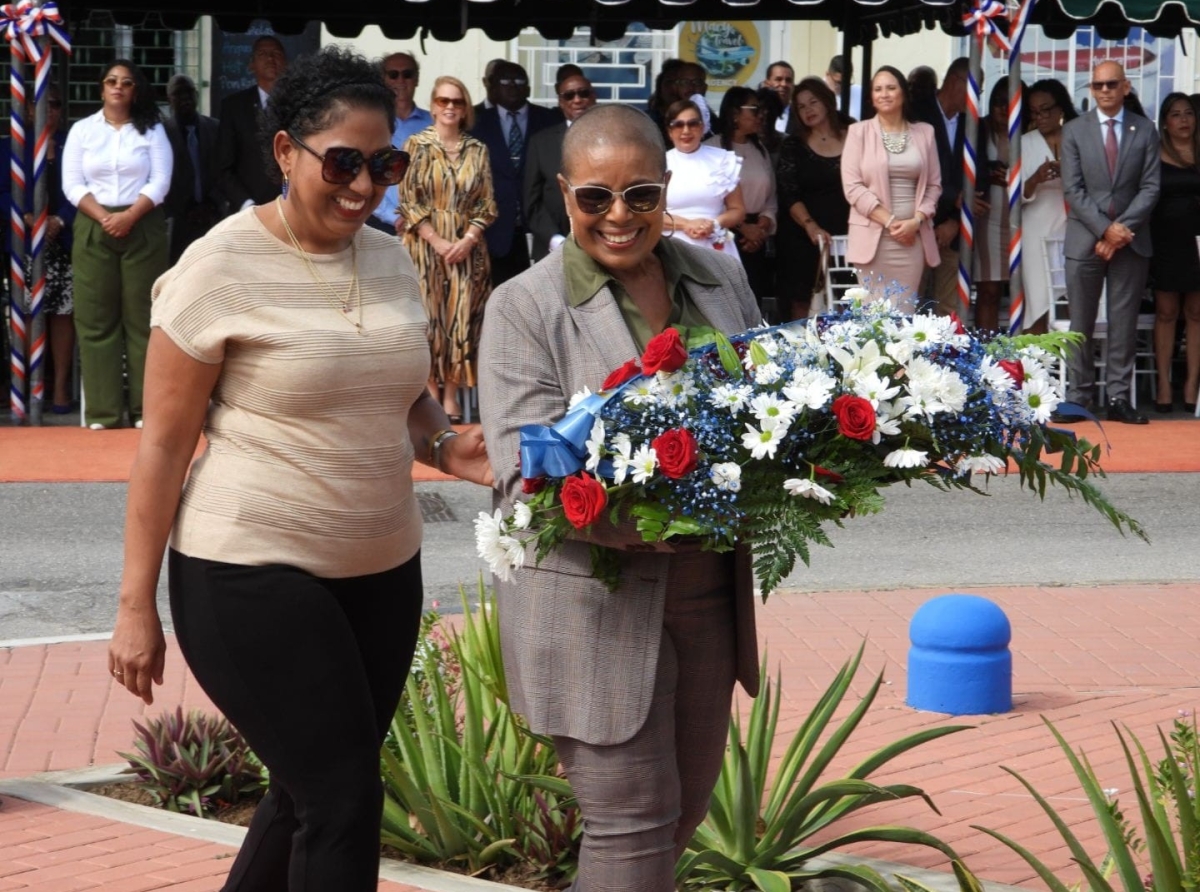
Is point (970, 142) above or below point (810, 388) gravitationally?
above

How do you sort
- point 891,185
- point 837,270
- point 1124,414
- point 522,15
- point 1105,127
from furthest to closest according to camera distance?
point 522,15, point 837,270, point 1124,414, point 1105,127, point 891,185

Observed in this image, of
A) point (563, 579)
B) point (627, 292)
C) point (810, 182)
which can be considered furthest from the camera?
point (810, 182)

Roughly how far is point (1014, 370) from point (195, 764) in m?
2.89

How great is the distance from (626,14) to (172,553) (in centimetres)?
1436

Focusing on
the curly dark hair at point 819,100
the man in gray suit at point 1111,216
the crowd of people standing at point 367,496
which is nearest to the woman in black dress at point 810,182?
the curly dark hair at point 819,100

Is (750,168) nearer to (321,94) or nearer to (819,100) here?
(819,100)

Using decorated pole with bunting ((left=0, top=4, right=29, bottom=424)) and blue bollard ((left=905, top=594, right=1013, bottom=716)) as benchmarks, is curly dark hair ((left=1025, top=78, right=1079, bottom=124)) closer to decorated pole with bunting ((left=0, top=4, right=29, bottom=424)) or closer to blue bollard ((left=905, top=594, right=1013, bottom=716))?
decorated pole with bunting ((left=0, top=4, right=29, bottom=424))

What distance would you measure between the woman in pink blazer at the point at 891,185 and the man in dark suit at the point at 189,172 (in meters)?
4.84

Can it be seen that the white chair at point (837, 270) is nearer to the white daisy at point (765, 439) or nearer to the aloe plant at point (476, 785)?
the aloe plant at point (476, 785)

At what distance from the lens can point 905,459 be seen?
3346mm

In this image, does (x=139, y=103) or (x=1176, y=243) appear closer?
(x=139, y=103)

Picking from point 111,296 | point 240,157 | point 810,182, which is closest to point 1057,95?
point 810,182

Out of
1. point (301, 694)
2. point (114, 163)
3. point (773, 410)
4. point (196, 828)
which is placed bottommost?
point (196, 828)

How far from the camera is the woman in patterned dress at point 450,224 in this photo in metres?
12.9
